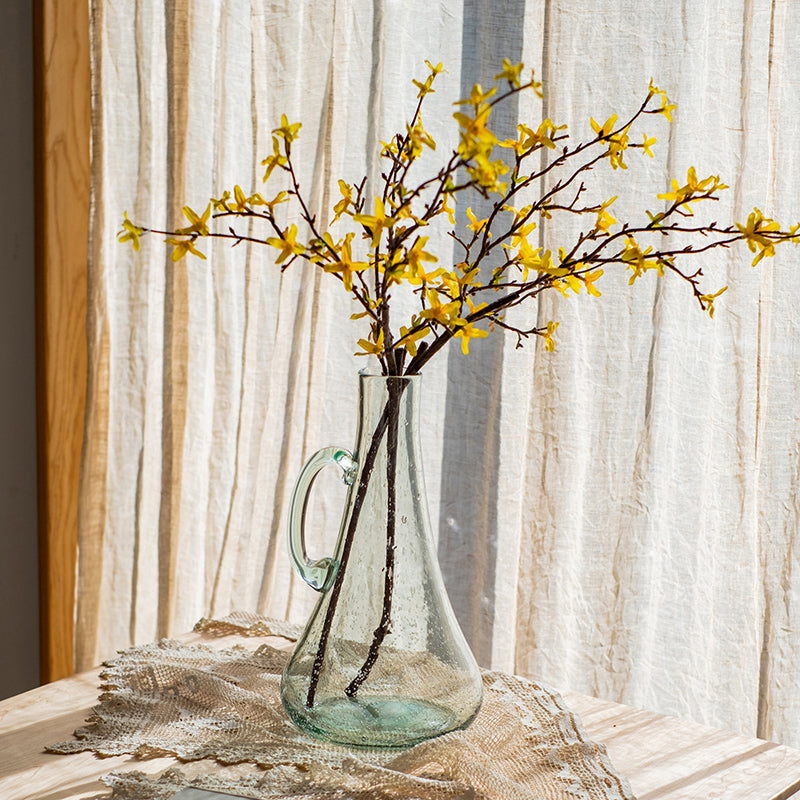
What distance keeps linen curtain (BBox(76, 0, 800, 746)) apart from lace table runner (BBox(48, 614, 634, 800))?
454 mm

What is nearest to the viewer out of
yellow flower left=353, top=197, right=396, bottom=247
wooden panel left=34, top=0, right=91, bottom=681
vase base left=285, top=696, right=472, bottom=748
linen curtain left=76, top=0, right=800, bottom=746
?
yellow flower left=353, top=197, right=396, bottom=247

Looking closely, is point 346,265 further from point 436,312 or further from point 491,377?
point 491,377

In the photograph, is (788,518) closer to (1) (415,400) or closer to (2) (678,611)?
(2) (678,611)

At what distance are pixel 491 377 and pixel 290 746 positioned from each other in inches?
29.2

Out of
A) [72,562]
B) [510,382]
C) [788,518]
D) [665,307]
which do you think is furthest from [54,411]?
[788,518]

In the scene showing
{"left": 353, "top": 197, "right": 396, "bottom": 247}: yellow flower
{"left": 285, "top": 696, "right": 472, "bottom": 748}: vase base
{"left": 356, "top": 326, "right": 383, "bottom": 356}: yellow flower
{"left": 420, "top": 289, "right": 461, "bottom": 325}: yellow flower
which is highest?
{"left": 353, "top": 197, "right": 396, "bottom": 247}: yellow flower

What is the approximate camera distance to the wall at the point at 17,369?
1736 mm

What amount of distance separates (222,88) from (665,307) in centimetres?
84

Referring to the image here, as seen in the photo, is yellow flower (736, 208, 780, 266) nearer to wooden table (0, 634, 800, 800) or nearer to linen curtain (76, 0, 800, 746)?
wooden table (0, 634, 800, 800)

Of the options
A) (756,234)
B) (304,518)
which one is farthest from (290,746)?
(756,234)

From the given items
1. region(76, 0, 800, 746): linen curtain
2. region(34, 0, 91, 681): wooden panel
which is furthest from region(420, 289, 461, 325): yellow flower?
region(34, 0, 91, 681): wooden panel

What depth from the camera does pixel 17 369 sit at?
5.83 feet

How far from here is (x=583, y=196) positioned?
48.9 inches

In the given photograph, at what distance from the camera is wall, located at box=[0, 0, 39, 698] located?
5.70ft
